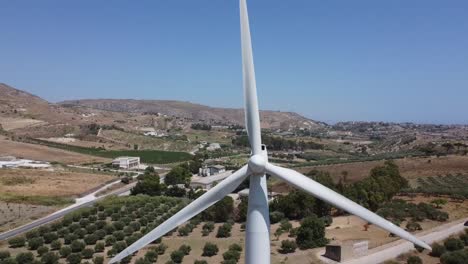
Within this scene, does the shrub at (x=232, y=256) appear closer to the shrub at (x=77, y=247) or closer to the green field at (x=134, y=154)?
the shrub at (x=77, y=247)

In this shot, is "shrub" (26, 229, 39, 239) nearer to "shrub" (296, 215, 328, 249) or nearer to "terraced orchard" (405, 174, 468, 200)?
"shrub" (296, 215, 328, 249)

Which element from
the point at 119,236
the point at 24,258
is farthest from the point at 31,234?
the point at 24,258

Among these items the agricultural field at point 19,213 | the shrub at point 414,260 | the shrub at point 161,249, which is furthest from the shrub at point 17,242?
the shrub at point 414,260

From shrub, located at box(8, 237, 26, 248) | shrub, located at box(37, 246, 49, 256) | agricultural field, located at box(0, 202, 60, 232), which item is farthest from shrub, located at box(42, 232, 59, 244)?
agricultural field, located at box(0, 202, 60, 232)

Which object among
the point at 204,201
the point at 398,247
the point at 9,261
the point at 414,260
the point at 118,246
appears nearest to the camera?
the point at 204,201

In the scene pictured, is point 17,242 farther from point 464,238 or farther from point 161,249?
point 464,238

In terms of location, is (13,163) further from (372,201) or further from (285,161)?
(372,201)

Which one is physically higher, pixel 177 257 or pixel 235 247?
pixel 235 247
